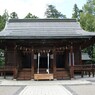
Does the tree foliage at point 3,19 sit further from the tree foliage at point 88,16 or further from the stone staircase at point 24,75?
the stone staircase at point 24,75

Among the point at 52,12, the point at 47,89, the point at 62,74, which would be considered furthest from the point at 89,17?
the point at 52,12

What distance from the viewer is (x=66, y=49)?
2381 centimetres

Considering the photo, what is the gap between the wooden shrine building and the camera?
71.7 feet

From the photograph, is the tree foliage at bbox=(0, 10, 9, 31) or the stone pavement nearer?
the stone pavement

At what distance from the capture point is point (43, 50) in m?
22.9

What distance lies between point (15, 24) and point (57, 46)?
7728 millimetres

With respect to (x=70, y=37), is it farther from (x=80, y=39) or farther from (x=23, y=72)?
(x=23, y=72)

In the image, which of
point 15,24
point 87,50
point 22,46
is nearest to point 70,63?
point 22,46

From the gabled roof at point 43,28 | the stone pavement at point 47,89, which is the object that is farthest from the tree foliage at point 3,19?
the stone pavement at point 47,89

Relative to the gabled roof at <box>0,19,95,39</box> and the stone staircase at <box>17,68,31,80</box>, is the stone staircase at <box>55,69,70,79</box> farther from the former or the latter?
the gabled roof at <box>0,19,95,39</box>

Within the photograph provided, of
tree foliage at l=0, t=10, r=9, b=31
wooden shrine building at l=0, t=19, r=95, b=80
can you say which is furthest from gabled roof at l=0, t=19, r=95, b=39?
tree foliage at l=0, t=10, r=9, b=31

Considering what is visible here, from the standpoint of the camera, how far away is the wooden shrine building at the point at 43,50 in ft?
71.7

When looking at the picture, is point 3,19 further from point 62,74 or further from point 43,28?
point 62,74

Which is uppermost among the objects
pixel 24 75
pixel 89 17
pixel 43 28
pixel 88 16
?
pixel 88 16
